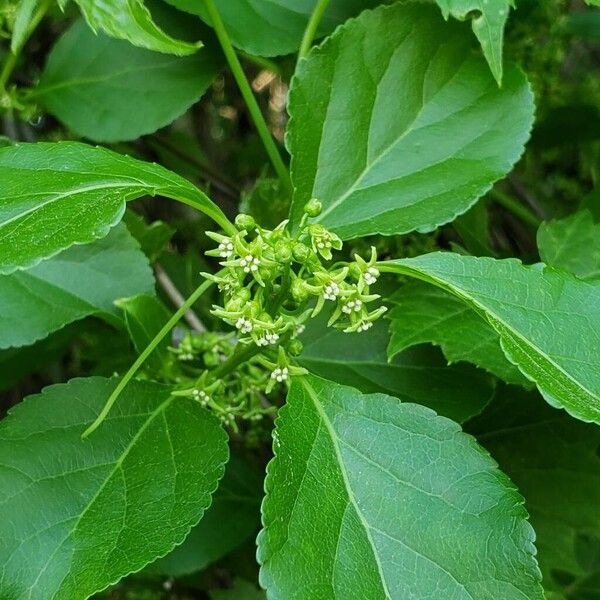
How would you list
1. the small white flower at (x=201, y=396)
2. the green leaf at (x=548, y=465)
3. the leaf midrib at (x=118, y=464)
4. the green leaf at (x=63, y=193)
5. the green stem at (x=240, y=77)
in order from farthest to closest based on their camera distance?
1. the green leaf at (x=548, y=465)
2. the green stem at (x=240, y=77)
3. the small white flower at (x=201, y=396)
4. the leaf midrib at (x=118, y=464)
5. the green leaf at (x=63, y=193)

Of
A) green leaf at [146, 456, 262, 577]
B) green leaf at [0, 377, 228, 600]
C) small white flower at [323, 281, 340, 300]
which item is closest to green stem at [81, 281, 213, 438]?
green leaf at [0, 377, 228, 600]

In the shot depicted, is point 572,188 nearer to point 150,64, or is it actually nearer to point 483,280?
point 150,64

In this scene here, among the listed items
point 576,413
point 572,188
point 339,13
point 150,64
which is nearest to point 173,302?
point 150,64

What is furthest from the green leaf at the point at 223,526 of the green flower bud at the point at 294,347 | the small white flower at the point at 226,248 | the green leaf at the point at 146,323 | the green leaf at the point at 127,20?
the green leaf at the point at 127,20

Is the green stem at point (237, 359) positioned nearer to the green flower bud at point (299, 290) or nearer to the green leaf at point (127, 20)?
the green flower bud at point (299, 290)

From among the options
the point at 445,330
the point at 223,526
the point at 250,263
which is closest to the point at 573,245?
the point at 445,330

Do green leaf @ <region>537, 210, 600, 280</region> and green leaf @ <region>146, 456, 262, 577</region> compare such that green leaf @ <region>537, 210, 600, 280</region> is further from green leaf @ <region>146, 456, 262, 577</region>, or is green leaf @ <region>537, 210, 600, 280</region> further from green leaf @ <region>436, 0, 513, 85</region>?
green leaf @ <region>146, 456, 262, 577</region>

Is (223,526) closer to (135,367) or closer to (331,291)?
(135,367)
